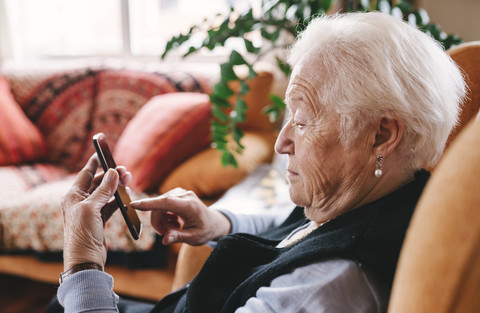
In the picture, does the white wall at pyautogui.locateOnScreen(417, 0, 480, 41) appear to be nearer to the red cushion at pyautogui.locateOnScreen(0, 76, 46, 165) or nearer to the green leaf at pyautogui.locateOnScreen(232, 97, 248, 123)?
the green leaf at pyautogui.locateOnScreen(232, 97, 248, 123)

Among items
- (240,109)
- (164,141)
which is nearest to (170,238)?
(240,109)

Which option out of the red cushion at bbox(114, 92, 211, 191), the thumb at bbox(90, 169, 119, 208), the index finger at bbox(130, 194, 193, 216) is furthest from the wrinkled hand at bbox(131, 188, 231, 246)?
the red cushion at bbox(114, 92, 211, 191)

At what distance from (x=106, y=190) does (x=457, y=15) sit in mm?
2208

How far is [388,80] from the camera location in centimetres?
67

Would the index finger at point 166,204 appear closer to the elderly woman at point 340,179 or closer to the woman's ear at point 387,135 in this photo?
the elderly woman at point 340,179

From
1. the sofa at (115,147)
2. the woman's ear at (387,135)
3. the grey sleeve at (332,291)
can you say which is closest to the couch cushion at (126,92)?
the sofa at (115,147)

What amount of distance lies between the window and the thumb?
239cm

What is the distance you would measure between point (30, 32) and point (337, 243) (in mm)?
3702

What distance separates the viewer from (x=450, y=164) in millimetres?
411

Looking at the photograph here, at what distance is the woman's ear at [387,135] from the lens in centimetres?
70

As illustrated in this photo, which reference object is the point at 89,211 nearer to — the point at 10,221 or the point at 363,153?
the point at 363,153

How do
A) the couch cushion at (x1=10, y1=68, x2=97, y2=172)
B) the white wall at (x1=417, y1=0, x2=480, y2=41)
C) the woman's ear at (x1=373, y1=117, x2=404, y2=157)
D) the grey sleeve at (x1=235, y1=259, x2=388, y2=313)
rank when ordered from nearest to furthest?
the grey sleeve at (x1=235, y1=259, x2=388, y2=313), the woman's ear at (x1=373, y1=117, x2=404, y2=157), the white wall at (x1=417, y1=0, x2=480, y2=41), the couch cushion at (x1=10, y1=68, x2=97, y2=172)

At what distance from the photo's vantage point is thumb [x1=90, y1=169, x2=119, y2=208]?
32.7 inches

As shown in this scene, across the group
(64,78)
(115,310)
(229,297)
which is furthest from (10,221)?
(229,297)
